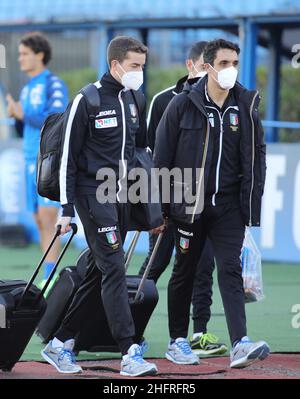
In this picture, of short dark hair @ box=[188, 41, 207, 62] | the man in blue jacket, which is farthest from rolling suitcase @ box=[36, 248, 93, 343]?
the man in blue jacket

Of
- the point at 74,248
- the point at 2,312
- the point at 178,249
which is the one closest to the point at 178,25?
the point at 74,248

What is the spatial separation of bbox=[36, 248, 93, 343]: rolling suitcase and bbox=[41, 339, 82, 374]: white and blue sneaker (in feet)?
0.87

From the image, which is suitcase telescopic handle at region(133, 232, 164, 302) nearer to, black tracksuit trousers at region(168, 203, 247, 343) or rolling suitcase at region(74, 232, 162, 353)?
rolling suitcase at region(74, 232, 162, 353)

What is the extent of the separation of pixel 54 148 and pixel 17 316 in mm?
1045

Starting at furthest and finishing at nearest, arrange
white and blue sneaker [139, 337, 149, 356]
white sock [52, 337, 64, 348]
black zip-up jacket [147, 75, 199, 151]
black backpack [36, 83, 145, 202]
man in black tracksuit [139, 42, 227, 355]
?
black zip-up jacket [147, 75, 199, 151], man in black tracksuit [139, 42, 227, 355], white and blue sneaker [139, 337, 149, 356], white sock [52, 337, 64, 348], black backpack [36, 83, 145, 202]

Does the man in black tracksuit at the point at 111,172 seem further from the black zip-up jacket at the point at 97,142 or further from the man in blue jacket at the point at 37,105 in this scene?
the man in blue jacket at the point at 37,105

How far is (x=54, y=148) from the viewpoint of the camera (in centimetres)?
683

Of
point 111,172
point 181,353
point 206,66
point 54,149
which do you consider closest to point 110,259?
point 111,172

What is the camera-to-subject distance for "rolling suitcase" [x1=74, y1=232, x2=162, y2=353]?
24.0 feet

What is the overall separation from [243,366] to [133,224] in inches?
44.6

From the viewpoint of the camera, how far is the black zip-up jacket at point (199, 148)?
713 centimetres

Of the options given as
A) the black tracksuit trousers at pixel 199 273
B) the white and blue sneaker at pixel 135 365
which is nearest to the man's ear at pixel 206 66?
the black tracksuit trousers at pixel 199 273

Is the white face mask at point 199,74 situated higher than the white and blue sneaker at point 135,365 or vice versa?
the white face mask at point 199,74

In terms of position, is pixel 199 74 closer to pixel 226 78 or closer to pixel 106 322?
pixel 226 78
